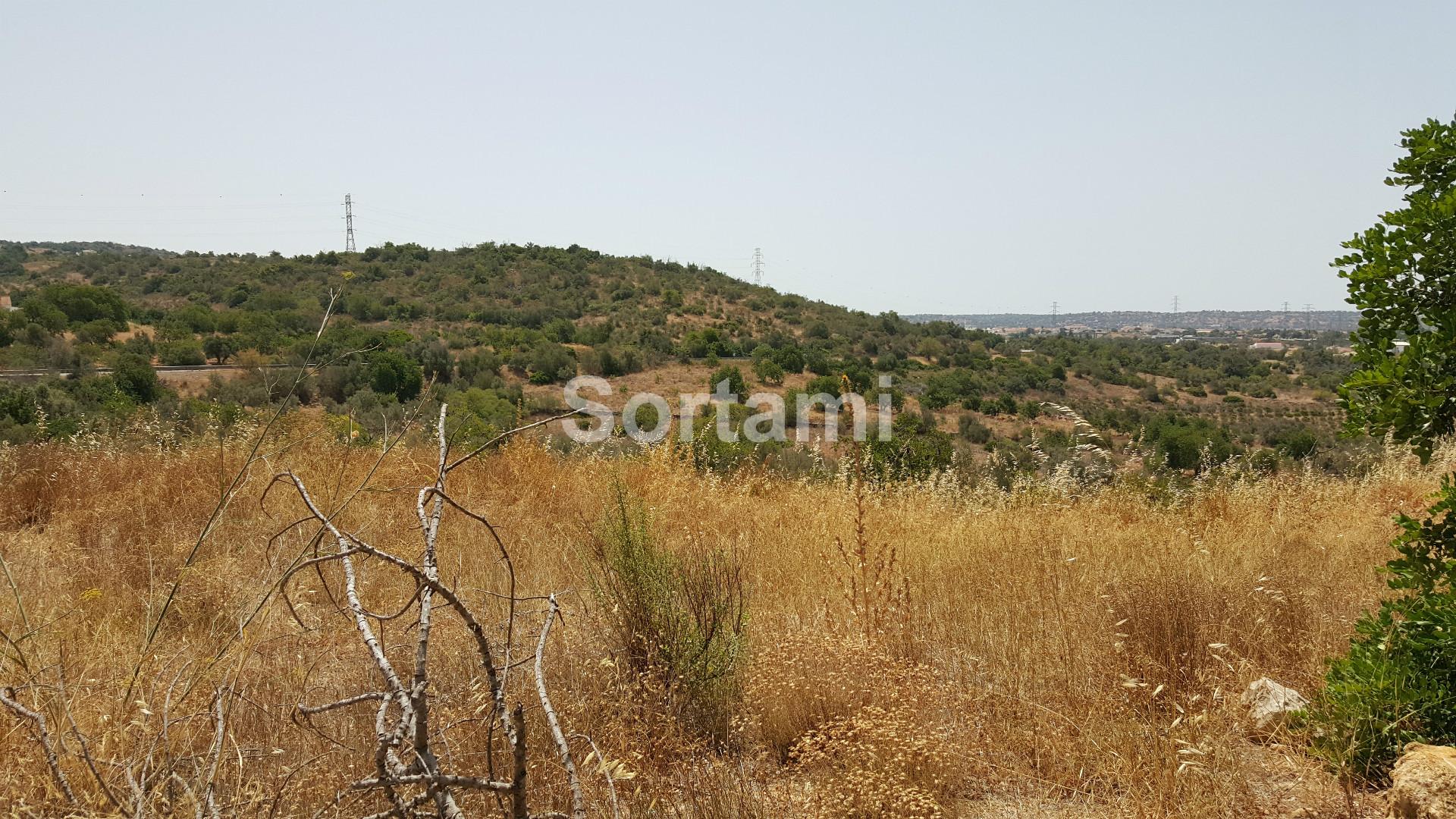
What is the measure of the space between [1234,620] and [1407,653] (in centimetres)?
110

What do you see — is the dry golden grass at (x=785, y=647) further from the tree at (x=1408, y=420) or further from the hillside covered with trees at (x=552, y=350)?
the hillside covered with trees at (x=552, y=350)

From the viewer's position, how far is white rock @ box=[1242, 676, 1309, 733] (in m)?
2.90

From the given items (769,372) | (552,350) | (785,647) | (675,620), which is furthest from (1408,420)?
(552,350)

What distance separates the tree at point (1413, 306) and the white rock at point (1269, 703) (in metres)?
0.96

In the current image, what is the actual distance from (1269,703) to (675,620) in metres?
2.20

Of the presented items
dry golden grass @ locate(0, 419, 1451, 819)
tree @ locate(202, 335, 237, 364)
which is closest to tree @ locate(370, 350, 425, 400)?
tree @ locate(202, 335, 237, 364)

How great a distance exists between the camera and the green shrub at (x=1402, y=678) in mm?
2547

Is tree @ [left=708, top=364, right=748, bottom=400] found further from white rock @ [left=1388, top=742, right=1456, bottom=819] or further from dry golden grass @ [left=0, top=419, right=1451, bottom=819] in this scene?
white rock @ [left=1388, top=742, right=1456, bottom=819]

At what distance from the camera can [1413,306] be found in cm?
274

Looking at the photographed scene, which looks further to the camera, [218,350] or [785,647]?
[218,350]

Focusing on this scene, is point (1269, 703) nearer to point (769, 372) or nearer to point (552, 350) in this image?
point (769, 372)

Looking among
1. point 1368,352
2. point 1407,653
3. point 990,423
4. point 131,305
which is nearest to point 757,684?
point 1407,653

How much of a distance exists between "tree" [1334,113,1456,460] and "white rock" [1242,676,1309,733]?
0.96 meters

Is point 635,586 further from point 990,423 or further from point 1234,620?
point 990,423
